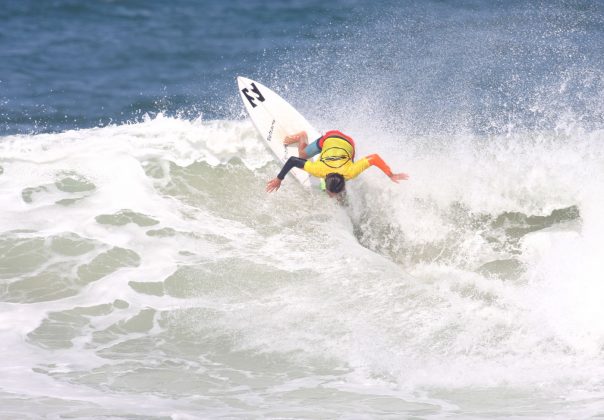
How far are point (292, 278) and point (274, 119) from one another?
318cm

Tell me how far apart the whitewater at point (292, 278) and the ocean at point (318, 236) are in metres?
0.03

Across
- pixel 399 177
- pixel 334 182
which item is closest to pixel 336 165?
pixel 334 182

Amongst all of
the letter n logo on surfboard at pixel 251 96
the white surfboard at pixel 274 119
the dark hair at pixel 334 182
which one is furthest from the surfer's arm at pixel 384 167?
the letter n logo on surfboard at pixel 251 96

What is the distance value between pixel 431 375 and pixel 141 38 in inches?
530

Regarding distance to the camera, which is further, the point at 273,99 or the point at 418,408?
the point at 273,99

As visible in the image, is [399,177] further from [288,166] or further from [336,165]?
[288,166]

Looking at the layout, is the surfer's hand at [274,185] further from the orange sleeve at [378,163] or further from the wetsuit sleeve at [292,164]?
the orange sleeve at [378,163]

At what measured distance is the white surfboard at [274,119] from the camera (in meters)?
10.8

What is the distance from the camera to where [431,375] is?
6.87 meters

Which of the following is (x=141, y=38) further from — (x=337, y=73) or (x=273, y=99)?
(x=273, y=99)

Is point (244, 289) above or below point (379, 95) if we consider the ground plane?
below

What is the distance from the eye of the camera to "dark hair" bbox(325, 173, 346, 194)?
9.19 meters

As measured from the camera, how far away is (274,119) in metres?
11.0

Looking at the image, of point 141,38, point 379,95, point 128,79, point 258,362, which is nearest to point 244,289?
point 258,362
